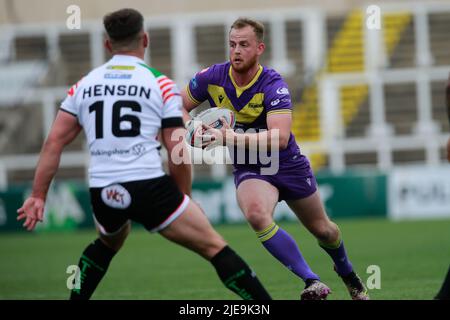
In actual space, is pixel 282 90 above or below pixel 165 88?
below

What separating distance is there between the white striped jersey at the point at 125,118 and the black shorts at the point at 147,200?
0.16ft

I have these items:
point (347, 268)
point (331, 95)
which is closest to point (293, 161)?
point (347, 268)

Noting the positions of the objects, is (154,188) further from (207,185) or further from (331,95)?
(331,95)

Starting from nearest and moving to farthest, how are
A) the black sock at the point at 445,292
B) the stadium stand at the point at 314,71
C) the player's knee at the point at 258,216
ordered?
the black sock at the point at 445,292 < the player's knee at the point at 258,216 < the stadium stand at the point at 314,71

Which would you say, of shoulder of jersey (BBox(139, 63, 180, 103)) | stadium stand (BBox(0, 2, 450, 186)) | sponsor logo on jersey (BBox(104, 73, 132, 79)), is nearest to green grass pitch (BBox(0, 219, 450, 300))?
shoulder of jersey (BBox(139, 63, 180, 103))

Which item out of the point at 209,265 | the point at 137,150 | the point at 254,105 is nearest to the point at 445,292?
the point at 254,105

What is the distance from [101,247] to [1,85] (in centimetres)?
1648

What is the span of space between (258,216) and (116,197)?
1.56 m

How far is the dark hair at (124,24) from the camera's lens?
19.1ft

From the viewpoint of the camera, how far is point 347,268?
25.2 ft

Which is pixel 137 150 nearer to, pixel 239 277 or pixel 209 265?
pixel 239 277

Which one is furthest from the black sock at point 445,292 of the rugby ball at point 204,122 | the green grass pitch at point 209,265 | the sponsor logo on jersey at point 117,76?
the sponsor logo on jersey at point 117,76

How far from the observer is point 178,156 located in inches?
232

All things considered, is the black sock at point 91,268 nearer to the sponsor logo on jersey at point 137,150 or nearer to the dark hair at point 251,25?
the sponsor logo on jersey at point 137,150
